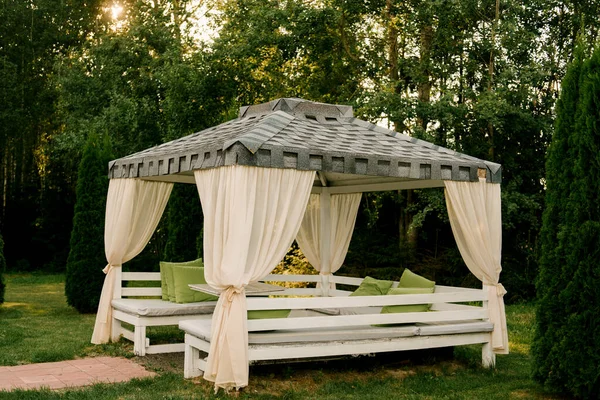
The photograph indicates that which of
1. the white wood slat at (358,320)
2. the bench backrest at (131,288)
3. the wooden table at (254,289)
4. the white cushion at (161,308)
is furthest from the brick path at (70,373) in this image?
the white wood slat at (358,320)

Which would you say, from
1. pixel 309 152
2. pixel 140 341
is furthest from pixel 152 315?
pixel 309 152

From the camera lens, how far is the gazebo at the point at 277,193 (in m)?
5.65

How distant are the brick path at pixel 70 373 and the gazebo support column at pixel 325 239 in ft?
9.98

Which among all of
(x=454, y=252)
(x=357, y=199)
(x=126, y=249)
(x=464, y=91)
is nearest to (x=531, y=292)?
(x=454, y=252)

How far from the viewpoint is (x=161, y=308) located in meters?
7.37

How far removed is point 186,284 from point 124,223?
1.13 meters

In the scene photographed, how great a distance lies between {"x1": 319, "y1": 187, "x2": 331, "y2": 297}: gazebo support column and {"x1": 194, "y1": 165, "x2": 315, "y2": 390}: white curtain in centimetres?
320

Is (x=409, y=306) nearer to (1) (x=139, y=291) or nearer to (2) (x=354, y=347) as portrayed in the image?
(2) (x=354, y=347)

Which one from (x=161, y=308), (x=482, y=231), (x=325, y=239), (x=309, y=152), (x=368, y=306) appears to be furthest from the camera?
(x=325, y=239)

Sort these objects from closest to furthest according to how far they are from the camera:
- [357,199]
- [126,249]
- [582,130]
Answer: [582,130] → [126,249] → [357,199]

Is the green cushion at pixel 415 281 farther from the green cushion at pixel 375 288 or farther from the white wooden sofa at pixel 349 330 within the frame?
the white wooden sofa at pixel 349 330

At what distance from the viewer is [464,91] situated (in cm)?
1293

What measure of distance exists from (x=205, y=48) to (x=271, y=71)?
1.69 m

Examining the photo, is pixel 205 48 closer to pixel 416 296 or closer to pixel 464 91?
pixel 464 91
